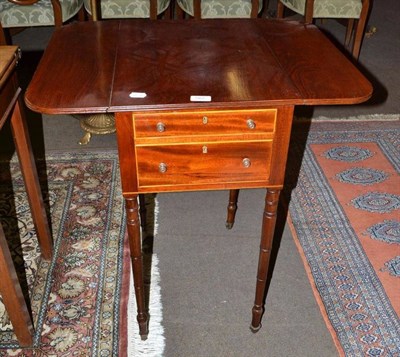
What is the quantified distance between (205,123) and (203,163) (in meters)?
0.12

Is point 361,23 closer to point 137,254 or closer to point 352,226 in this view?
point 352,226

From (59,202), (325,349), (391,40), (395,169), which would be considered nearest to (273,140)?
(325,349)

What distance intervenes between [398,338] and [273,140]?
86 centimetres

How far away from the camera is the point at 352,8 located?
3.07 meters

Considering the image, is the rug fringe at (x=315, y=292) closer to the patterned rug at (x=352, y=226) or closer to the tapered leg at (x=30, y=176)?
the patterned rug at (x=352, y=226)

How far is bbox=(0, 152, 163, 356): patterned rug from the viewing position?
5.12 feet

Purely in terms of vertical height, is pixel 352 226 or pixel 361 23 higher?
pixel 361 23

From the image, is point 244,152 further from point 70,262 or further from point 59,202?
point 59,202

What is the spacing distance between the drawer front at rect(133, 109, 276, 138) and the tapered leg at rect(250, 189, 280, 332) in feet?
0.71

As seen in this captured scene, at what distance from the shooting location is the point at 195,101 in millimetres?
1103

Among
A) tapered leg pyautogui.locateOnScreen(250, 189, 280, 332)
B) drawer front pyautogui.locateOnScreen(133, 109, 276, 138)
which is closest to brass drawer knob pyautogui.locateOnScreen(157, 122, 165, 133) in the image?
drawer front pyautogui.locateOnScreen(133, 109, 276, 138)

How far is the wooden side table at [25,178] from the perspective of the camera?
1.30 meters

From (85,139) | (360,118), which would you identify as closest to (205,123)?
(85,139)

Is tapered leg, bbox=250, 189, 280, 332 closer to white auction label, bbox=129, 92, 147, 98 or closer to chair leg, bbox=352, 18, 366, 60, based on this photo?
white auction label, bbox=129, 92, 147, 98
